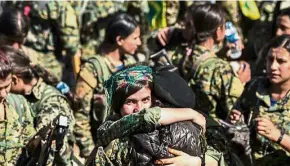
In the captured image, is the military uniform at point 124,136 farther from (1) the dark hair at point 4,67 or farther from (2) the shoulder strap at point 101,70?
(2) the shoulder strap at point 101,70

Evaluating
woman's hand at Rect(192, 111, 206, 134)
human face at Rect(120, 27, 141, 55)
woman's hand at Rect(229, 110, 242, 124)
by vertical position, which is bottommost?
woman's hand at Rect(229, 110, 242, 124)

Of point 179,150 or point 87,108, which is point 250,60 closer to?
point 87,108

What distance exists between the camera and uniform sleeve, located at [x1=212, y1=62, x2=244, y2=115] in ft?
19.9

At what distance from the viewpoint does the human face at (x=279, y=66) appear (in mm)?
5383

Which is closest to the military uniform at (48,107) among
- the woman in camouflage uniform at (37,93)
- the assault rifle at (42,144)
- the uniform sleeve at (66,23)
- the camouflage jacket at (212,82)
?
the woman in camouflage uniform at (37,93)

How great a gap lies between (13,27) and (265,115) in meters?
2.42

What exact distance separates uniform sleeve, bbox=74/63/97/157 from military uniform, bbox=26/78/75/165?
2.51 feet

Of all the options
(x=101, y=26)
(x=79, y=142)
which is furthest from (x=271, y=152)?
(x=101, y=26)

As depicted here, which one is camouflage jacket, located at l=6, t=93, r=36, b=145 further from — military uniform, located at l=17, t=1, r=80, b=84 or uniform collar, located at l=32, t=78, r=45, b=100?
military uniform, located at l=17, t=1, r=80, b=84

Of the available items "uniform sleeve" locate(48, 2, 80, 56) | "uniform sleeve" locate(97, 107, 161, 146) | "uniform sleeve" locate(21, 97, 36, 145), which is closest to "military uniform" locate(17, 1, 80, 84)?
"uniform sleeve" locate(48, 2, 80, 56)

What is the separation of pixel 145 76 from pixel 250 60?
3992 millimetres

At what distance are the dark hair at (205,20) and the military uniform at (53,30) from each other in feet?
6.97

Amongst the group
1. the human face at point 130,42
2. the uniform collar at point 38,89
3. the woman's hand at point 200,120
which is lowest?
the woman's hand at point 200,120

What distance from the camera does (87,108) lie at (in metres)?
6.66
